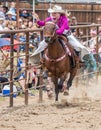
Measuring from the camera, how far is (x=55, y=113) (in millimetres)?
9219

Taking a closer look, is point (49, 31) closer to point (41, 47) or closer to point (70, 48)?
point (41, 47)

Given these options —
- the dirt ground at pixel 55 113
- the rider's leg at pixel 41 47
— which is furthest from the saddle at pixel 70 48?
the dirt ground at pixel 55 113

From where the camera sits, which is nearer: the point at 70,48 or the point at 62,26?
the point at 62,26

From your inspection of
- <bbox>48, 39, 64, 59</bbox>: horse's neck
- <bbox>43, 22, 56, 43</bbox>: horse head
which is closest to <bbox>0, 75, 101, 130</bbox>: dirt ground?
<bbox>48, 39, 64, 59</bbox>: horse's neck

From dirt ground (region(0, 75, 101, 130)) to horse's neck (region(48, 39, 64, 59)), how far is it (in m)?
0.87

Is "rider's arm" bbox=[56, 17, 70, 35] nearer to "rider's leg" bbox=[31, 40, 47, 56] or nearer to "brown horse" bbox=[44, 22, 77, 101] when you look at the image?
"brown horse" bbox=[44, 22, 77, 101]

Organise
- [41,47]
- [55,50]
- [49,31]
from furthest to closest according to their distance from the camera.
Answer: [41,47], [55,50], [49,31]

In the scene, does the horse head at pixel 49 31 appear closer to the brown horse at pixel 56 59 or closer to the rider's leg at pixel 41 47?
the brown horse at pixel 56 59

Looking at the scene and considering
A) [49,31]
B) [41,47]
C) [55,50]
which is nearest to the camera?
[49,31]

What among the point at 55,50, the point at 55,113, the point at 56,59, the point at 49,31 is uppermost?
the point at 49,31

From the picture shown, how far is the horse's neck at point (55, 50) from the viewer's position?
10016mm

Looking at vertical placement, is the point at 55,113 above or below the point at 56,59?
below

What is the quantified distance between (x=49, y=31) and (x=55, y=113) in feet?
4.90

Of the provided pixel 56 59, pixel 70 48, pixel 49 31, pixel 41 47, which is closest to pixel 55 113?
pixel 56 59
